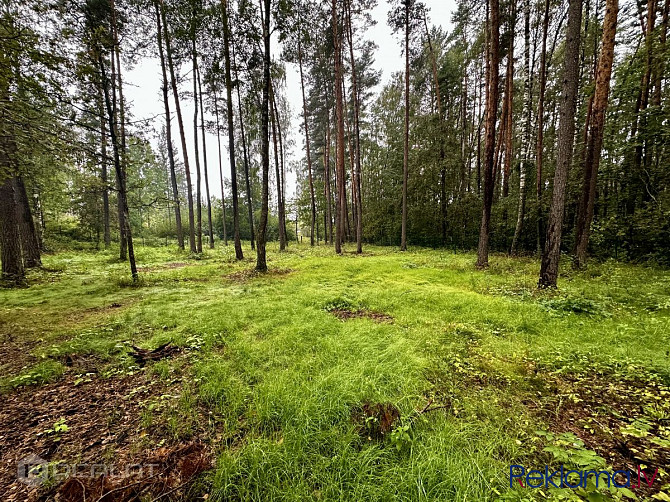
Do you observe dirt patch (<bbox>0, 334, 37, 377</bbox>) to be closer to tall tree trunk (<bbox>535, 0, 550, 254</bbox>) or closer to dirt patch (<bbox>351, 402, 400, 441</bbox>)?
dirt patch (<bbox>351, 402, 400, 441</bbox>)

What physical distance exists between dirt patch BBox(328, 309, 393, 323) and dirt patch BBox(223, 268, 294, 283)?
4.06 meters

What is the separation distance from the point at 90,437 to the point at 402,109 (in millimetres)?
22284

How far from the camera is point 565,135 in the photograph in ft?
17.2

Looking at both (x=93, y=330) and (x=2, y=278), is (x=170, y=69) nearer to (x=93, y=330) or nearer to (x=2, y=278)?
(x=2, y=278)

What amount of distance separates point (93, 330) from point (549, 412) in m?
6.16

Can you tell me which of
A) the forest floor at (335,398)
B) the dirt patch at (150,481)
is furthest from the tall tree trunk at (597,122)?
the dirt patch at (150,481)

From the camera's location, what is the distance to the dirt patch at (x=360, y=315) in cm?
434

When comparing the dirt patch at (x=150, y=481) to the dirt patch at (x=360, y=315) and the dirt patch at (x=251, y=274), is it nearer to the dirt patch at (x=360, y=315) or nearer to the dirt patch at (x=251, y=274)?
the dirt patch at (x=360, y=315)

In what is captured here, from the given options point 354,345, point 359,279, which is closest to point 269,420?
point 354,345

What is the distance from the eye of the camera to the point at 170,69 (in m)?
12.5

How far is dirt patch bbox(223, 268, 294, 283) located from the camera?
7.94 meters

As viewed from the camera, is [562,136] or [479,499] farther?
[562,136]

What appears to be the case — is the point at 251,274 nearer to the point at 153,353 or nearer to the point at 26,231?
the point at 153,353

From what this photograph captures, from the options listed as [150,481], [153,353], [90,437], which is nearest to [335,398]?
[150,481]
